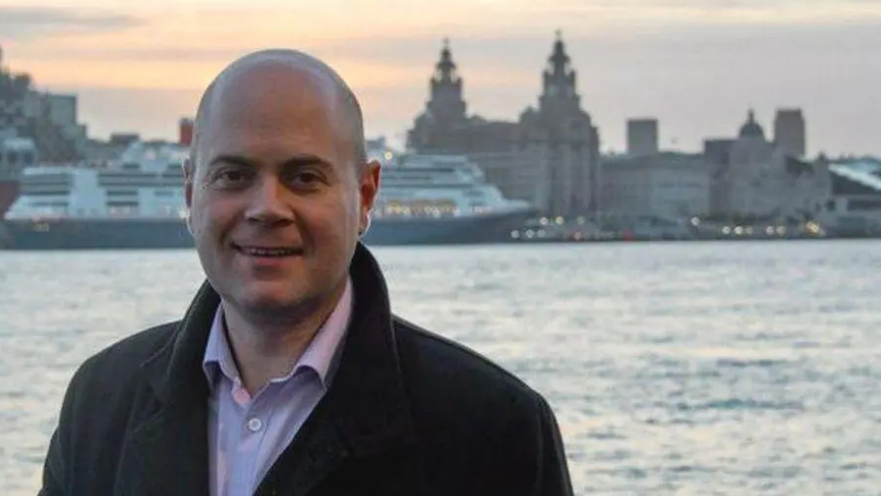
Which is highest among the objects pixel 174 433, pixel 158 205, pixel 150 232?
pixel 174 433

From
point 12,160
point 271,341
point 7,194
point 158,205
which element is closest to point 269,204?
point 271,341

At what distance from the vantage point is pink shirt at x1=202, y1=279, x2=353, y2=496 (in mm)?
1711

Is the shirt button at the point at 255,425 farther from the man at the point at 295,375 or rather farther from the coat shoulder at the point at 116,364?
the coat shoulder at the point at 116,364

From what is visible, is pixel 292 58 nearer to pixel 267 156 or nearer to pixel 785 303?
pixel 267 156

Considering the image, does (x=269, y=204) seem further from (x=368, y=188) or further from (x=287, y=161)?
(x=368, y=188)

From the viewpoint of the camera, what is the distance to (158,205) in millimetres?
76688

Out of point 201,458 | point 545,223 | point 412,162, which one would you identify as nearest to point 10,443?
point 201,458

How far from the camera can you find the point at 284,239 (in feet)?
5.55

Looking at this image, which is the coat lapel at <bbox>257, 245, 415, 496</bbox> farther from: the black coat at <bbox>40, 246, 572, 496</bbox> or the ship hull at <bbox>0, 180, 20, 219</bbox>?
the ship hull at <bbox>0, 180, 20, 219</bbox>

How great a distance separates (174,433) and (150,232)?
256ft

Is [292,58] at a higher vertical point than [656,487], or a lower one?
higher

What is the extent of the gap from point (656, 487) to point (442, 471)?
9.79m

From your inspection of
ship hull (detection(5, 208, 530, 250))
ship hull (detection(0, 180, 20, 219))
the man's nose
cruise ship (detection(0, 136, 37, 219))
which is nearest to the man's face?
the man's nose

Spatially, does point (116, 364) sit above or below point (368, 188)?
below
